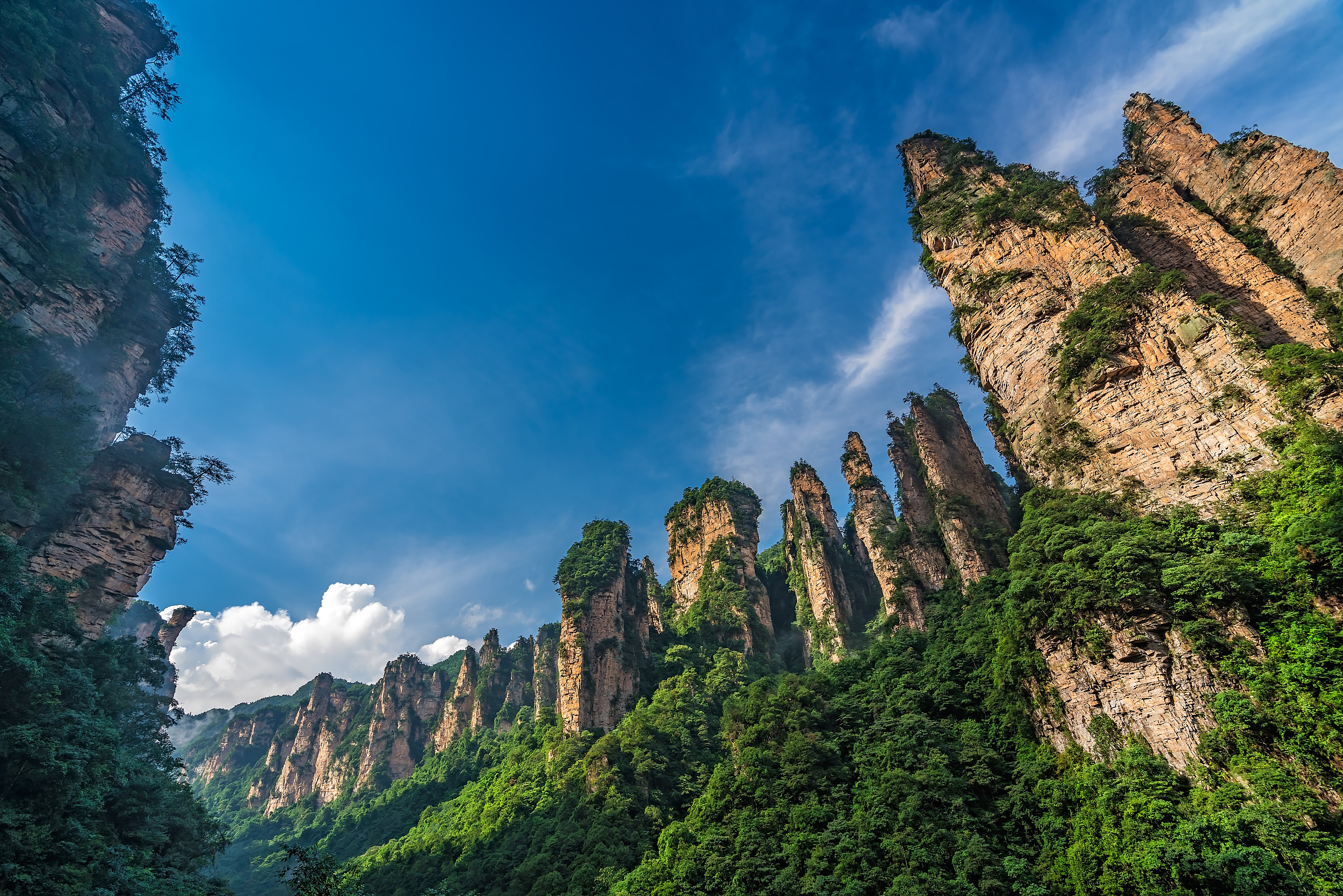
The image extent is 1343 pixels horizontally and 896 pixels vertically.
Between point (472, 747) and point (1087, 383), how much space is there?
72.8 m

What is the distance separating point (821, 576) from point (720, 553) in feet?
39.7

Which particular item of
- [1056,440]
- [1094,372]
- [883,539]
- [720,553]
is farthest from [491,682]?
[1094,372]

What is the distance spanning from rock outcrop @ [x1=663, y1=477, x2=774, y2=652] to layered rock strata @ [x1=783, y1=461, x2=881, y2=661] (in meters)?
4.23

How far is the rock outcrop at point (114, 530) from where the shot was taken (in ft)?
83.8

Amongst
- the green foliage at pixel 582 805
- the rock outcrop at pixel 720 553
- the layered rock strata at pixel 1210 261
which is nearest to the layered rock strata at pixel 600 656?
the green foliage at pixel 582 805

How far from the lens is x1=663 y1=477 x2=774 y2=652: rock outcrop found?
53.3 meters

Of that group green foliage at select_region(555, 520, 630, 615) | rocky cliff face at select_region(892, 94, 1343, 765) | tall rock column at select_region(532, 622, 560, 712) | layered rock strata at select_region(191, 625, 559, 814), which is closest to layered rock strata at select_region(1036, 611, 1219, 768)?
rocky cliff face at select_region(892, 94, 1343, 765)

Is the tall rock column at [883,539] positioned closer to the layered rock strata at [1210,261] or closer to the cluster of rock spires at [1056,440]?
the cluster of rock spires at [1056,440]

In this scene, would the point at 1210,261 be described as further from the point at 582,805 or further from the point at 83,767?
the point at 83,767

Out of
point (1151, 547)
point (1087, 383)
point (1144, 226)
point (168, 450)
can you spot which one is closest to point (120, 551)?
point (168, 450)

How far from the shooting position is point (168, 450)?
102 ft

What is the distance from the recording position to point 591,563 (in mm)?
50594

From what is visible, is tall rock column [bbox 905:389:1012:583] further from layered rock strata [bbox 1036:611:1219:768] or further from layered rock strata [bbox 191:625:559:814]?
layered rock strata [bbox 191:625:559:814]

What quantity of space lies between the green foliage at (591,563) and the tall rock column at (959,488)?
93.7 feet
